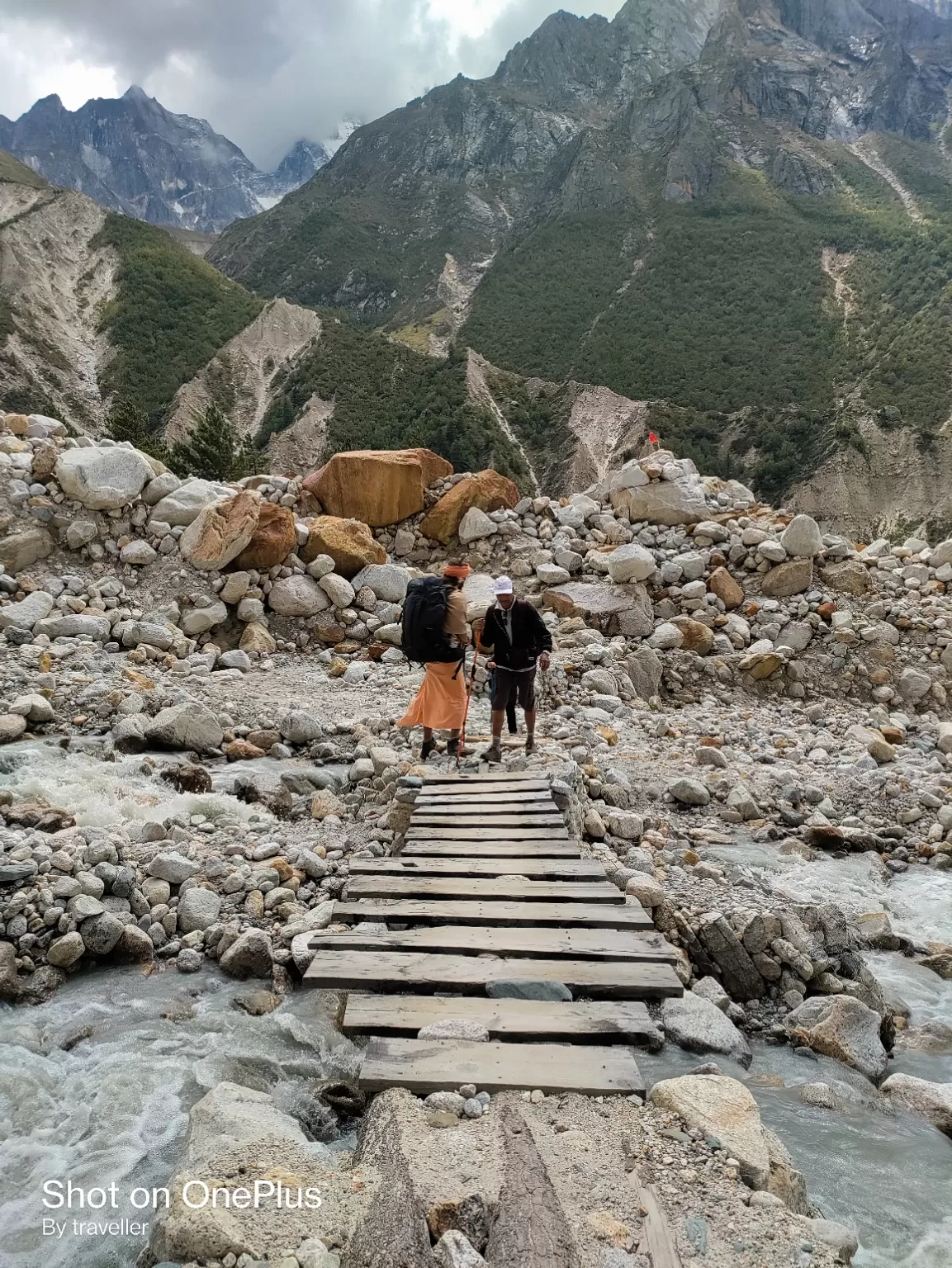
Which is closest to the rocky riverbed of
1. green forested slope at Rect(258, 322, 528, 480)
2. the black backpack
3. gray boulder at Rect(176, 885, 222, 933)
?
gray boulder at Rect(176, 885, 222, 933)

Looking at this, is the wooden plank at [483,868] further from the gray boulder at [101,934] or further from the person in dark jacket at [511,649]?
the person in dark jacket at [511,649]

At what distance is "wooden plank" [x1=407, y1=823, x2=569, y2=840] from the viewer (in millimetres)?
5785

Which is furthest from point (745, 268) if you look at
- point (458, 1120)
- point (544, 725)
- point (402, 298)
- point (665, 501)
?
point (458, 1120)

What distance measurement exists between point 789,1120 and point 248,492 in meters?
11.9

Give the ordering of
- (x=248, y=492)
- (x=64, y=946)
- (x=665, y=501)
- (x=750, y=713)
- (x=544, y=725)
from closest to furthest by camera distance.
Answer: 1. (x=64, y=946)
2. (x=544, y=725)
3. (x=750, y=713)
4. (x=248, y=492)
5. (x=665, y=501)

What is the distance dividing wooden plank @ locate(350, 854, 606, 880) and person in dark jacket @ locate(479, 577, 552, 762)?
2826 mm

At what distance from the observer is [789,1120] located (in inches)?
149

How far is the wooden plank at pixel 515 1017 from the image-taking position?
3.41 metres

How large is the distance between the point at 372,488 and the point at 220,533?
340cm

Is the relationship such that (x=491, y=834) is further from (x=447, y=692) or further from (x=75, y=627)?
(x=75, y=627)

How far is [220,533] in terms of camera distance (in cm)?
1259

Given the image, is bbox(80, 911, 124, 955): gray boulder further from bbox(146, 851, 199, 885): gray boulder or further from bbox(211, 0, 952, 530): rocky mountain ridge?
bbox(211, 0, 952, 530): rocky mountain ridge

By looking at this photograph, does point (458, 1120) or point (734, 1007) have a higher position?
point (458, 1120)

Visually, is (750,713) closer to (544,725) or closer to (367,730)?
(544,725)
